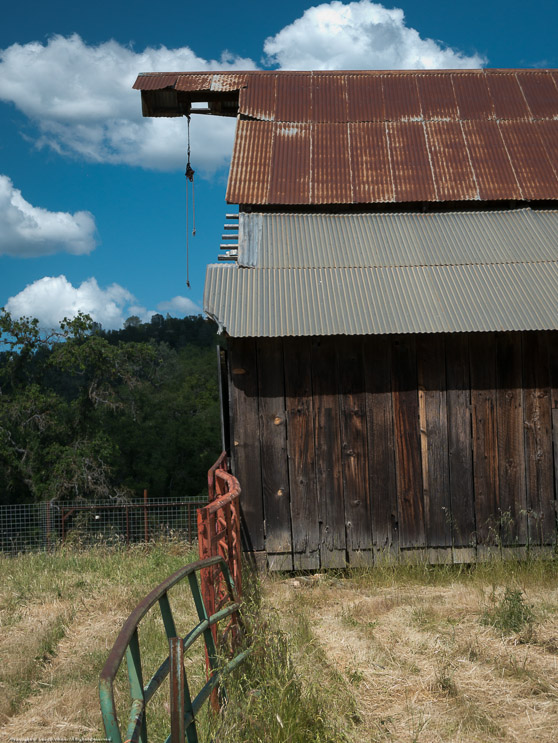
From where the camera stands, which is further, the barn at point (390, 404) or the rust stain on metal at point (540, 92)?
the rust stain on metal at point (540, 92)

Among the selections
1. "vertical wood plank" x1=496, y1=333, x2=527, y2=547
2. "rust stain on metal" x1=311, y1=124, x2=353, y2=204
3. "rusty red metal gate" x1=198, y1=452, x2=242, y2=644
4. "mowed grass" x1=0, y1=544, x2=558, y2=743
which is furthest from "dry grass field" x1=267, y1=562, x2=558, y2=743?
"rust stain on metal" x1=311, y1=124, x2=353, y2=204

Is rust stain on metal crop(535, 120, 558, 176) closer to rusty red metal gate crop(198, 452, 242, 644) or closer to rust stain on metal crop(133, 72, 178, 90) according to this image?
rust stain on metal crop(133, 72, 178, 90)

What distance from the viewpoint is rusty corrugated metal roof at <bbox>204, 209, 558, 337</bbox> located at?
22.8 ft

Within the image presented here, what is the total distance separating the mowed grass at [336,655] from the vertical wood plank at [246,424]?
875mm

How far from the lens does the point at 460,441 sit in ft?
23.8

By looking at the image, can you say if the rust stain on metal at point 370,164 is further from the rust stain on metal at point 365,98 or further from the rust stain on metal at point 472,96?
the rust stain on metal at point 472,96

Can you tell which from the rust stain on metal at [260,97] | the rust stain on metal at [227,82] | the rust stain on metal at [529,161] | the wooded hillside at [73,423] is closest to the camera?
the rust stain on metal at [529,161]

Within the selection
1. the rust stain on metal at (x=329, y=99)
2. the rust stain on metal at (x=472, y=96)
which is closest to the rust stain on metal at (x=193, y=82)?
the rust stain on metal at (x=329, y=99)

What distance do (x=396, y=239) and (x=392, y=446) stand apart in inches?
103

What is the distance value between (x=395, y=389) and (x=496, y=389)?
42.8 inches

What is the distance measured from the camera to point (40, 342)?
21.6 m

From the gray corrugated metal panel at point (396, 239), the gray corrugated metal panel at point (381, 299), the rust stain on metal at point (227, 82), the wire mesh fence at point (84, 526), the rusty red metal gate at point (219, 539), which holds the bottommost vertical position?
→ the wire mesh fence at point (84, 526)

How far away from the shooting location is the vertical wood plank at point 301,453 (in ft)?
23.4

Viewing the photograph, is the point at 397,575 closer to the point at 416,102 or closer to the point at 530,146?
the point at 530,146
